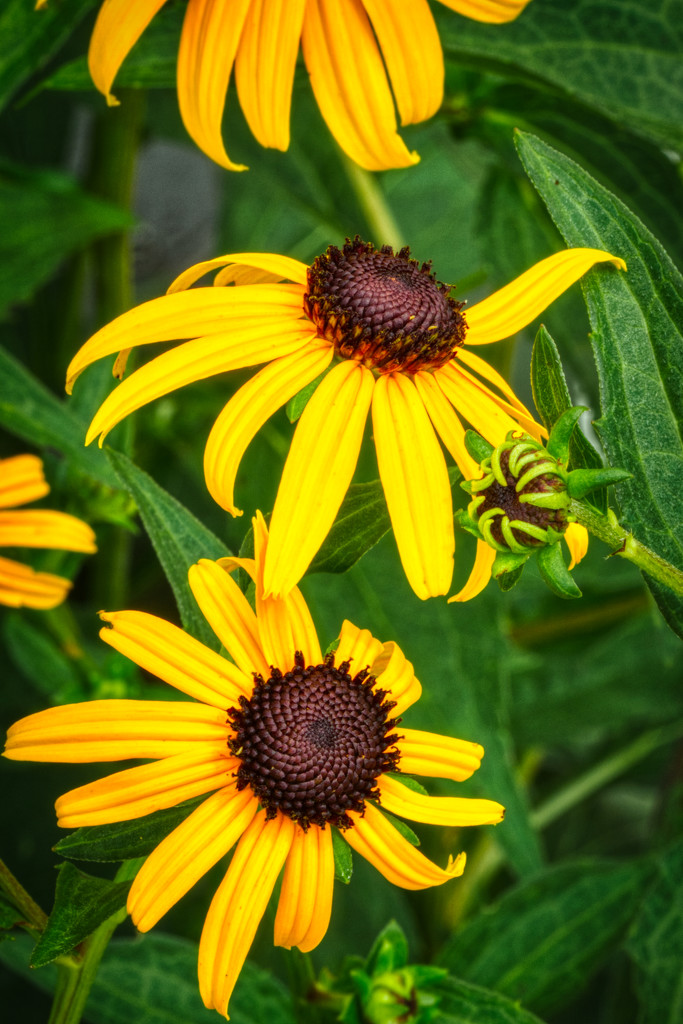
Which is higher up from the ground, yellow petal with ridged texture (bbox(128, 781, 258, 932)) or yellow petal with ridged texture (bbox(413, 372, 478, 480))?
yellow petal with ridged texture (bbox(413, 372, 478, 480))

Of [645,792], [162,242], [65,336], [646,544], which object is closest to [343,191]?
[65,336]

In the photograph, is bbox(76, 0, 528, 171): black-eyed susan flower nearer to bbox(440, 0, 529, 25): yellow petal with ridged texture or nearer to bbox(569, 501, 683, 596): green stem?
bbox(440, 0, 529, 25): yellow petal with ridged texture

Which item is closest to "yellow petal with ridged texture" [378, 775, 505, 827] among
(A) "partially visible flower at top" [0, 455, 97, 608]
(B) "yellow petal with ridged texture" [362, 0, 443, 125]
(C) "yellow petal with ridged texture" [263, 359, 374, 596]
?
(C) "yellow petal with ridged texture" [263, 359, 374, 596]

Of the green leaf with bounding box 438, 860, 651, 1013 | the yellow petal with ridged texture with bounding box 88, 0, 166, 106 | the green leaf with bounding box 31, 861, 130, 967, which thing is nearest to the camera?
the green leaf with bounding box 31, 861, 130, 967

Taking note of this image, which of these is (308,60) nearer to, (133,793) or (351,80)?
(351,80)

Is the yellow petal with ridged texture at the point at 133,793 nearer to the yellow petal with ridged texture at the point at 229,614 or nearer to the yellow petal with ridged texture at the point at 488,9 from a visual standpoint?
the yellow petal with ridged texture at the point at 229,614

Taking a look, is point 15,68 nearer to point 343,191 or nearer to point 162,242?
point 343,191

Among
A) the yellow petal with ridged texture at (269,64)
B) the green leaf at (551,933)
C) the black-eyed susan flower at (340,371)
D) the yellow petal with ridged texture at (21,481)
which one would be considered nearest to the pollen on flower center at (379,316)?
the black-eyed susan flower at (340,371)
